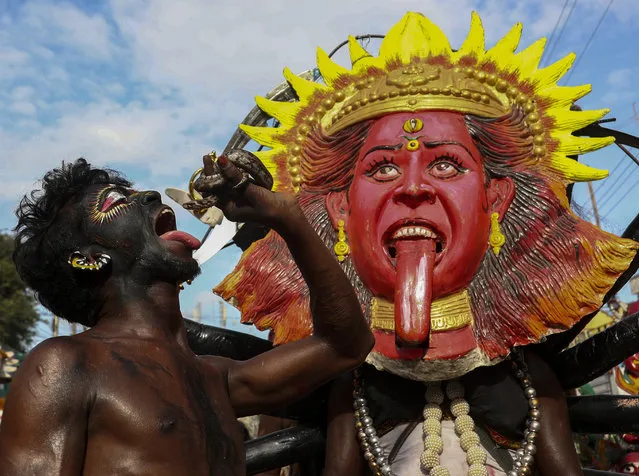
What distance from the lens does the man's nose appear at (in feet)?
6.46

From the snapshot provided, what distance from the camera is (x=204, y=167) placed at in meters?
1.62

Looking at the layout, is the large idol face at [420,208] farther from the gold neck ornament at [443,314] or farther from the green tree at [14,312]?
the green tree at [14,312]

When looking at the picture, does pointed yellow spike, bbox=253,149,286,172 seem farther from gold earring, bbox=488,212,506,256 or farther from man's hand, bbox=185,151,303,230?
man's hand, bbox=185,151,303,230

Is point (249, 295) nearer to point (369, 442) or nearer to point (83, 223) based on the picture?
point (369, 442)

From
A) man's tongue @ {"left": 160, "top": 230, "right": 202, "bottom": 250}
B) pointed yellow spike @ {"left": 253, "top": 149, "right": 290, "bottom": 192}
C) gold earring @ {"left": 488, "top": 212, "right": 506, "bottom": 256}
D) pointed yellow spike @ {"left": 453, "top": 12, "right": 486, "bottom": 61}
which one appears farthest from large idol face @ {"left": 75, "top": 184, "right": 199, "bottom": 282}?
pointed yellow spike @ {"left": 453, "top": 12, "right": 486, "bottom": 61}

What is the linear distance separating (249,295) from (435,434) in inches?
39.2

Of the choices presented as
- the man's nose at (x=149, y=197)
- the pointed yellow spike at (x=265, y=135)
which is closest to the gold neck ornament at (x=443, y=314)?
the pointed yellow spike at (x=265, y=135)

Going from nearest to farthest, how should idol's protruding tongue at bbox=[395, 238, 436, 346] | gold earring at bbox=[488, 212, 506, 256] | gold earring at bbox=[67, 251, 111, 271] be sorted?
Answer: gold earring at bbox=[67, 251, 111, 271] → idol's protruding tongue at bbox=[395, 238, 436, 346] → gold earring at bbox=[488, 212, 506, 256]

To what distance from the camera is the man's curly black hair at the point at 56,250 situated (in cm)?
190

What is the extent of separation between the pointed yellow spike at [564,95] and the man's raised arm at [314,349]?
1.80 metres

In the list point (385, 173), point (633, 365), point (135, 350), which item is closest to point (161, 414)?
point (135, 350)

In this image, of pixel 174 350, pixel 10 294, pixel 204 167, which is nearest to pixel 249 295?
pixel 174 350

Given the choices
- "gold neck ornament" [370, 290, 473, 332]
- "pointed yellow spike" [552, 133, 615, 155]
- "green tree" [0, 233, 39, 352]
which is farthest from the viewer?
"green tree" [0, 233, 39, 352]

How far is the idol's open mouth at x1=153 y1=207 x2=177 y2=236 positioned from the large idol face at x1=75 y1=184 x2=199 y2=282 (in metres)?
0.02
